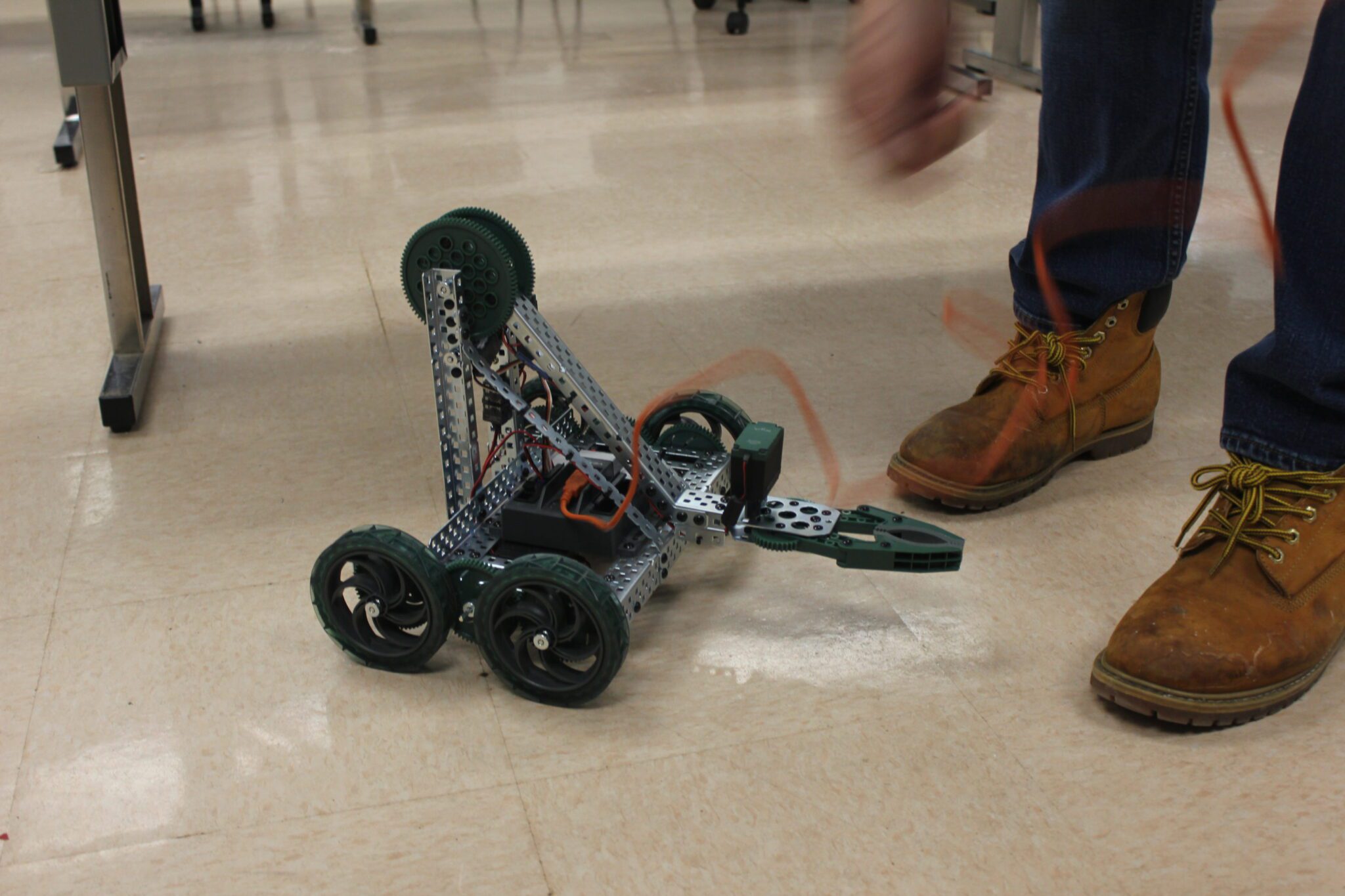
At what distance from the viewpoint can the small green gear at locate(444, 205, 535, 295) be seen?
3.67ft

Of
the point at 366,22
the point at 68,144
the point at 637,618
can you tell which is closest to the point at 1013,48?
the point at 366,22

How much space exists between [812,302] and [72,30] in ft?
3.56

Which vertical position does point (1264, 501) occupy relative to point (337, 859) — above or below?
above

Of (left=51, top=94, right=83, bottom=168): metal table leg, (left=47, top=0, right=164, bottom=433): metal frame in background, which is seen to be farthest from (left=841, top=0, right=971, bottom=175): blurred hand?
(left=51, top=94, right=83, bottom=168): metal table leg

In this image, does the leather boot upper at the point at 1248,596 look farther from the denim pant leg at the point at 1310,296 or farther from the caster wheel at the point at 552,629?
the caster wheel at the point at 552,629

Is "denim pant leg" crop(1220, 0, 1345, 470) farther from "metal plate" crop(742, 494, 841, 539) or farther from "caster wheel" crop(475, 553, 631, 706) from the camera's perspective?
"caster wheel" crop(475, 553, 631, 706)

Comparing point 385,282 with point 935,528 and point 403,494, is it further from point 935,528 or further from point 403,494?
point 935,528

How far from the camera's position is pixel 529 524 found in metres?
1.18

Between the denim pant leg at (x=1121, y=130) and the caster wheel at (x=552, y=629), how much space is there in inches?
27.4

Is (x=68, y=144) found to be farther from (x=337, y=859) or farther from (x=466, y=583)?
(x=337, y=859)

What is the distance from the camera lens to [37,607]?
1.24 meters

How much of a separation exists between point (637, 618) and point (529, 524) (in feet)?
0.46

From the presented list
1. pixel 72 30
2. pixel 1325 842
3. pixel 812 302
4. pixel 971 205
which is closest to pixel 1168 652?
pixel 1325 842

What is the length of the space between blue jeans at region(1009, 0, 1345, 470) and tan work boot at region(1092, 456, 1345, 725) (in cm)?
4
